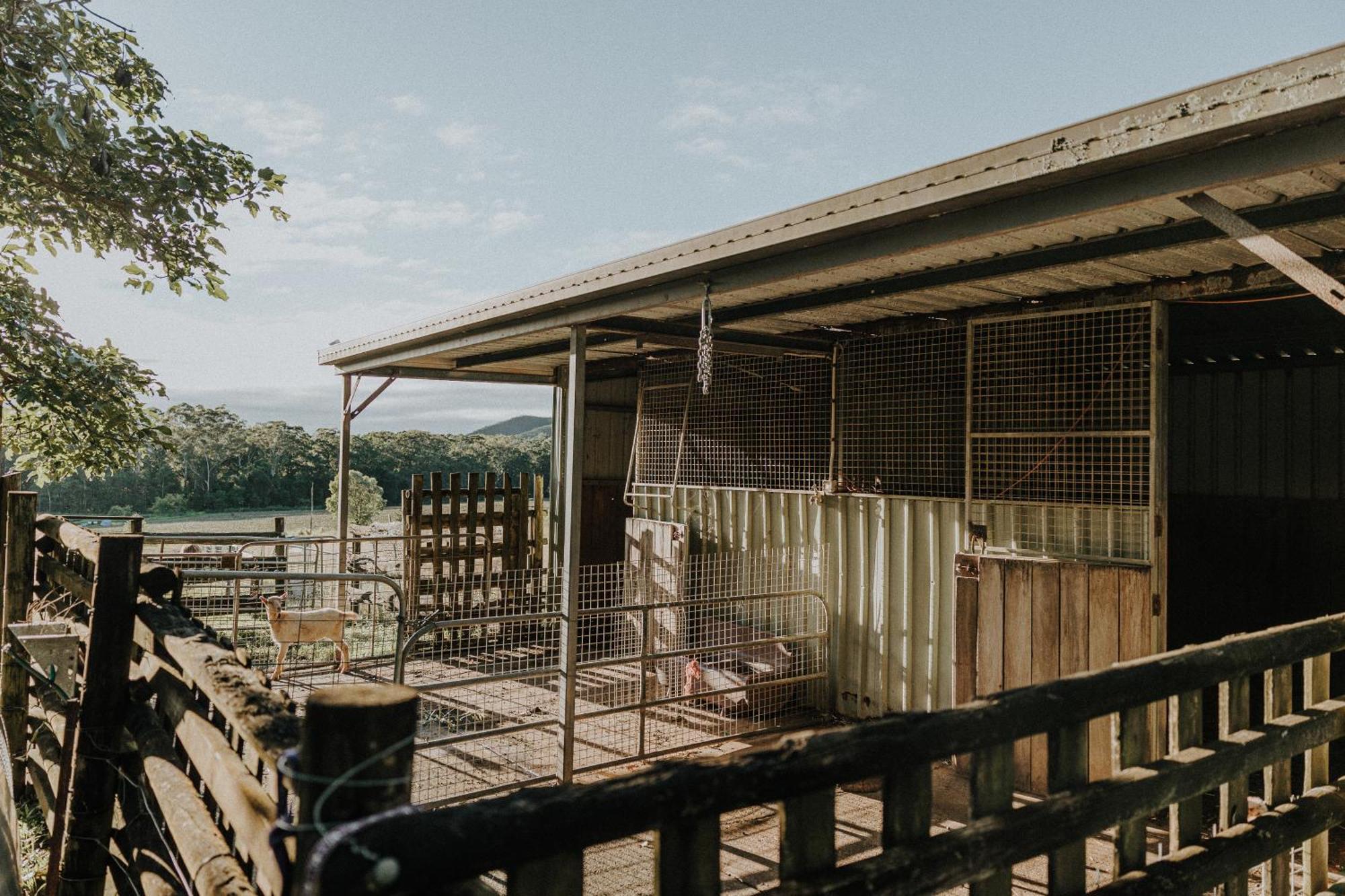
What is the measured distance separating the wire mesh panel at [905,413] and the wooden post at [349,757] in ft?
18.0

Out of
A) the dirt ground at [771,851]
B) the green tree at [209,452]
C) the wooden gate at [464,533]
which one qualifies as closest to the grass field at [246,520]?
the green tree at [209,452]

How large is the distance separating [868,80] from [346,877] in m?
13.2

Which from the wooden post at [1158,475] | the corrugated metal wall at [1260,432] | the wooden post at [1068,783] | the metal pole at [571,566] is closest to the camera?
the wooden post at [1068,783]

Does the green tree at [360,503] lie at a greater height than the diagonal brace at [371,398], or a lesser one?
lesser

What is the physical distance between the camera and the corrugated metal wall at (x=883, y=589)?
6.05m

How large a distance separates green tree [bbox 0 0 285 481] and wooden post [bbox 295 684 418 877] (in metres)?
5.52

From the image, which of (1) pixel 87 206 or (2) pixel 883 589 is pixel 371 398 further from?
(2) pixel 883 589

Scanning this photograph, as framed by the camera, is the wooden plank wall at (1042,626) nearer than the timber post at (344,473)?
Yes

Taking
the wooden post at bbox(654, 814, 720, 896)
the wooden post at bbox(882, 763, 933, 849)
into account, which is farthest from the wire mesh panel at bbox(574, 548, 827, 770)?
the wooden post at bbox(654, 814, 720, 896)

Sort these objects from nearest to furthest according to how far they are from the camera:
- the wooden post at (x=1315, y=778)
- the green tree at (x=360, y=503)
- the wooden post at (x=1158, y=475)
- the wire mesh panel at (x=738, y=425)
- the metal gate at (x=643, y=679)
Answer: the wooden post at (x=1315, y=778) → the wooden post at (x=1158, y=475) → the metal gate at (x=643, y=679) → the wire mesh panel at (x=738, y=425) → the green tree at (x=360, y=503)

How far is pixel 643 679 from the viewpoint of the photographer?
19.0ft

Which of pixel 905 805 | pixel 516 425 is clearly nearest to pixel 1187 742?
pixel 905 805

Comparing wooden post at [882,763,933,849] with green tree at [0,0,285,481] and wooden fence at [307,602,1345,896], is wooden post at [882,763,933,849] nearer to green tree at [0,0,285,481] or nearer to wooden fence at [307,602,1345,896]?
wooden fence at [307,602,1345,896]

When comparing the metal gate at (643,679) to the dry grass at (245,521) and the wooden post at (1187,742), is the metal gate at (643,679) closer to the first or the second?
the wooden post at (1187,742)
